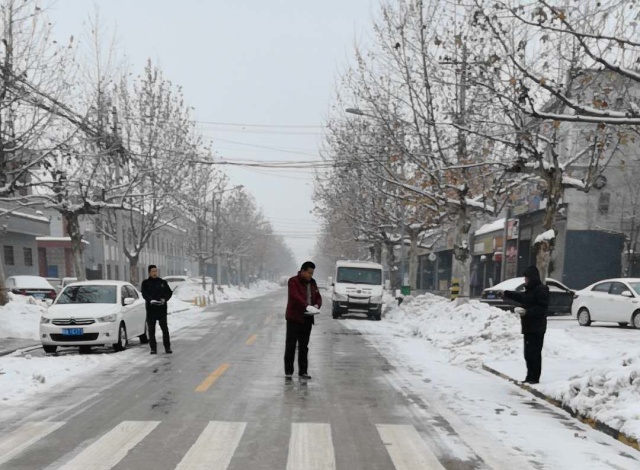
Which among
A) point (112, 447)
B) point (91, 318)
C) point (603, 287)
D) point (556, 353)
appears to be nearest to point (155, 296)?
point (91, 318)

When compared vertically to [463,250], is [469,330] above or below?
below

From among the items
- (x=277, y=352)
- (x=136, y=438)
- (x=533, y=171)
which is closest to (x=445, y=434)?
(x=136, y=438)

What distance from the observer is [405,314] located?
2302cm

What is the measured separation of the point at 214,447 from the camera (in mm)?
5375

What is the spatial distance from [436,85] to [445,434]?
14.2 metres

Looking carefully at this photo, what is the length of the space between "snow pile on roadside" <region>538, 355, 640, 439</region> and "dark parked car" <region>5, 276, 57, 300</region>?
2204 cm

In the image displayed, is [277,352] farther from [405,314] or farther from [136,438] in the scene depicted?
[405,314]

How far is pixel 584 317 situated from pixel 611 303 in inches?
41.8

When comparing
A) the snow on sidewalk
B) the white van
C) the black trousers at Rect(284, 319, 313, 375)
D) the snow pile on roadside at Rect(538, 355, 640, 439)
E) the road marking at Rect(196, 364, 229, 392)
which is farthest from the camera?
the white van

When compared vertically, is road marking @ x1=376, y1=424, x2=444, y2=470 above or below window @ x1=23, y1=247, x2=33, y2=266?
below

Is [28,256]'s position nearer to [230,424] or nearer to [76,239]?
[76,239]

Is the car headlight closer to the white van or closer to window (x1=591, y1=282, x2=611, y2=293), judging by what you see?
the white van

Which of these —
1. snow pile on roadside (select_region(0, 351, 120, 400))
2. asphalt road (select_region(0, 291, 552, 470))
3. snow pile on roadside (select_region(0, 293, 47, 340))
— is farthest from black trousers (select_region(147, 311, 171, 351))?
snow pile on roadside (select_region(0, 293, 47, 340))

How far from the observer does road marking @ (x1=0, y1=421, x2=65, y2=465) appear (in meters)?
5.24
